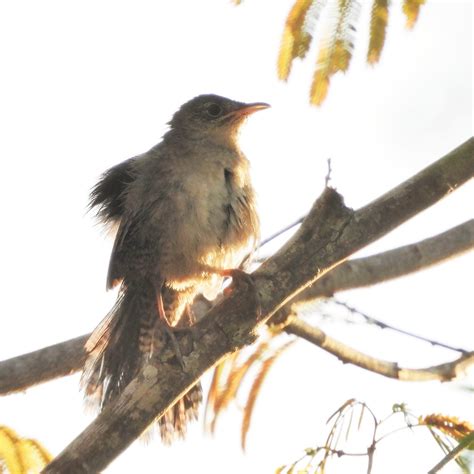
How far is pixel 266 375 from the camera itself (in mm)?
5219

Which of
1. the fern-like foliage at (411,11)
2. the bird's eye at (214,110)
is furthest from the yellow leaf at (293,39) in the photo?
the bird's eye at (214,110)

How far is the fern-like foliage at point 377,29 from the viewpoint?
4.00 m

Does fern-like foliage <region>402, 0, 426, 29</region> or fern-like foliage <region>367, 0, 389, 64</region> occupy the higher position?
fern-like foliage <region>367, 0, 389, 64</region>

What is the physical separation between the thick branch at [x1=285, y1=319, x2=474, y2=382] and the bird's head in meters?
1.91

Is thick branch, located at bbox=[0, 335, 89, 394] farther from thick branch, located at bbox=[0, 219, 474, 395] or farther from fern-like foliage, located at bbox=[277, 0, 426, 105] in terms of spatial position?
fern-like foliage, located at bbox=[277, 0, 426, 105]

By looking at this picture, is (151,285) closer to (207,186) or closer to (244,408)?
(207,186)

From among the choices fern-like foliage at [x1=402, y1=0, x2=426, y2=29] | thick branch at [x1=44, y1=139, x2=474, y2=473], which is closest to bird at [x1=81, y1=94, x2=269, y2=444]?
thick branch at [x1=44, y1=139, x2=474, y2=473]

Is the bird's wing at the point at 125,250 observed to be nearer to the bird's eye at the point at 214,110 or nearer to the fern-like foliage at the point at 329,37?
the bird's eye at the point at 214,110

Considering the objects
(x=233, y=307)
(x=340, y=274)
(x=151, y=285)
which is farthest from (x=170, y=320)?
(x=233, y=307)

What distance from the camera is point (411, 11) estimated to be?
3959mm

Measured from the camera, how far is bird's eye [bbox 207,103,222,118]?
7.08m

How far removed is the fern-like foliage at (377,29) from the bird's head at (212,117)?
267 cm

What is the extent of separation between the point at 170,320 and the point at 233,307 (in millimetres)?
2242

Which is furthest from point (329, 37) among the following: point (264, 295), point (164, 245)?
point (164, 245)
